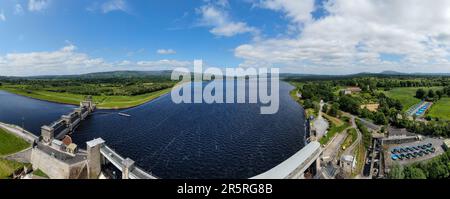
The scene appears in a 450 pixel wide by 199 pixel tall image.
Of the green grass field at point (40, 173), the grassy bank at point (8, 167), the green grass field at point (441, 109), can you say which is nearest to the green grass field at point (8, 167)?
the grassy bank at point (8, 167)

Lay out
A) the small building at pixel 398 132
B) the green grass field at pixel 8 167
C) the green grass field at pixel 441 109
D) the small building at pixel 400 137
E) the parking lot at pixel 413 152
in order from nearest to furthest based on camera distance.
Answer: the green grass field at pixel 8 167, the parking lot at pixel 413 152, the small building at pixel 400 137, the small building at pixel 398 132, the green grass field at pixel 441 109

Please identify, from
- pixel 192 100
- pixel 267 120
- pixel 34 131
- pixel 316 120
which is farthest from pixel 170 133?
pixel 192 100

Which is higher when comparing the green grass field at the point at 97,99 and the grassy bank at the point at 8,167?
the green grass field at the point at 97,99

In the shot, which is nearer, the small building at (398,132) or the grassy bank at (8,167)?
the grassy bank at (8,167)

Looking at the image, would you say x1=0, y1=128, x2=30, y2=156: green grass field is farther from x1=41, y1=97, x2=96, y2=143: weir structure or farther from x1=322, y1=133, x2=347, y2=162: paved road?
x1=322, y1=133, x2=347, y2=162: paved road

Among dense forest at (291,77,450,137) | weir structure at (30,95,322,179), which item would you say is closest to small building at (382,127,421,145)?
dense forest at (291,77,450,137)

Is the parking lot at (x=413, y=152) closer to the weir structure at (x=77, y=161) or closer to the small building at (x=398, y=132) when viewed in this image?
the small building at (x=398, y=132)
